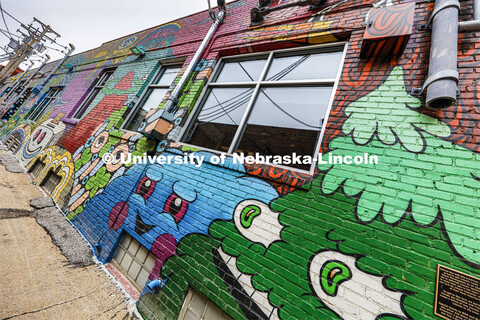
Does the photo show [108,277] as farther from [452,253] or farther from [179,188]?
[452,253]

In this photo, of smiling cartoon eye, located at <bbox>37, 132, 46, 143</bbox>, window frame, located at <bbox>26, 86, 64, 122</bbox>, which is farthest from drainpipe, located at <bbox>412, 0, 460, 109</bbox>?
window frame, located at <bbox>26, 86, 64, 122</bbox>

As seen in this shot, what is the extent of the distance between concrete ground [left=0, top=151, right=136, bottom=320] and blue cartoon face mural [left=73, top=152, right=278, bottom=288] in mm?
409

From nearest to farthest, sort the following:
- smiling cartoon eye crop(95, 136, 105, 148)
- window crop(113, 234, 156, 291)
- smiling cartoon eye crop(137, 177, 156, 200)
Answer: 1. window crop(113, 234, 156, 291)
2. smiling cartoon eye crop(137, 177, 156, 200)
3. smiling cartoon eye crop(95, 136, 105, 148)

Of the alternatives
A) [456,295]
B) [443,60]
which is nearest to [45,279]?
[456,295]

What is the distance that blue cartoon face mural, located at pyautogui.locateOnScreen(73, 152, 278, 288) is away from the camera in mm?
2303

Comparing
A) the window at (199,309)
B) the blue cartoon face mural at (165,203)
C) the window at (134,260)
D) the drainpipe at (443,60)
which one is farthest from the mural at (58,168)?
the drainpipe at (443,60)

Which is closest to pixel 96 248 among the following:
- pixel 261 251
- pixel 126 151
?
pixel 126 151

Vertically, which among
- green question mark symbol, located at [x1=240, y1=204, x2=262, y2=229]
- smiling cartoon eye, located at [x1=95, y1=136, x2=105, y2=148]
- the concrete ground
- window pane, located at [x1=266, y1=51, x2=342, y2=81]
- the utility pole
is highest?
the utility pole

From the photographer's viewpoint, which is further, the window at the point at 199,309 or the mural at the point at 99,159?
the mural at the point at 99,159

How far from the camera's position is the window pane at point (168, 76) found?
462cm

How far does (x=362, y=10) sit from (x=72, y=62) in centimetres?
1196

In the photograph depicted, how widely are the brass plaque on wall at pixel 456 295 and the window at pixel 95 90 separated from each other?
8532 mm

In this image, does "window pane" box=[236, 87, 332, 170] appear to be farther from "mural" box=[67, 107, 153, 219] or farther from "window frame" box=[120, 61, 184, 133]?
"window frame" box=[120, 61, 184, 133]

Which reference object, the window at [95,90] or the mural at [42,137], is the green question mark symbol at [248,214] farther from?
the window at [95,90]
